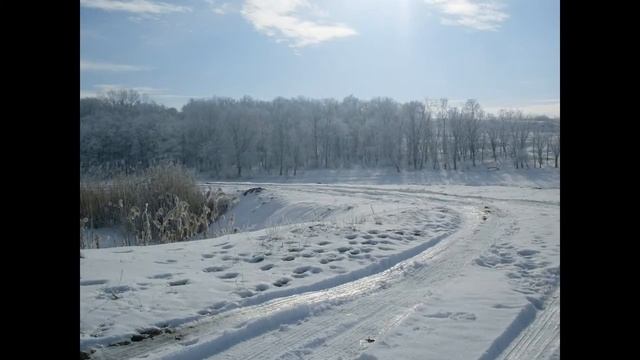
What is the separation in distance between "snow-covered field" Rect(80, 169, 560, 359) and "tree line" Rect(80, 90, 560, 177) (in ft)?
187

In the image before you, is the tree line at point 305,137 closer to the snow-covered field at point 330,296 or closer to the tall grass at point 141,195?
the tall grass at point 141,195

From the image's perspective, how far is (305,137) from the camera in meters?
75.0

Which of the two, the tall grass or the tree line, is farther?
the tree line

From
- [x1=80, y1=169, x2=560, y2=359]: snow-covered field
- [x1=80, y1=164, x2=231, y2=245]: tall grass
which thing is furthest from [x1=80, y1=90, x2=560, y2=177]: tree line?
[x1=80, y1=169, x2=560, y2=359]: snow-covered field

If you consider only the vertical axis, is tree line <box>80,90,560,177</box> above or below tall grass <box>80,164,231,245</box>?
above

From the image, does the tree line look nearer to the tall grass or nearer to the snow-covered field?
the tall grass

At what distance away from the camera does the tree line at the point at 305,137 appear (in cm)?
6656

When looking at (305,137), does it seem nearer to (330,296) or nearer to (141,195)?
(141,195)

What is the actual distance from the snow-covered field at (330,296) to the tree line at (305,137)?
5704 cm

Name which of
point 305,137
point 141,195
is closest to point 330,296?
point 141,195

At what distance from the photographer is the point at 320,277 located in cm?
692

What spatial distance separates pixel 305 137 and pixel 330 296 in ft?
228

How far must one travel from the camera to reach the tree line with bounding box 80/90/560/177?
66562 millimetres
